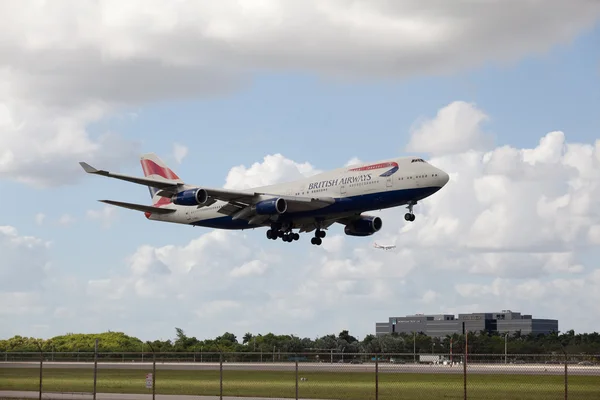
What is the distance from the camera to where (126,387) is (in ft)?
145

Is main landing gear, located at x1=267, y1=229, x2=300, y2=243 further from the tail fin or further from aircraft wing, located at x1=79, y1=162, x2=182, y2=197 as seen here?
the tail fin

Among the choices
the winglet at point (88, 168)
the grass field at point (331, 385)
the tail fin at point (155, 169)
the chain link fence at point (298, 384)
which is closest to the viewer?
the chain link fence at point (298, 384)

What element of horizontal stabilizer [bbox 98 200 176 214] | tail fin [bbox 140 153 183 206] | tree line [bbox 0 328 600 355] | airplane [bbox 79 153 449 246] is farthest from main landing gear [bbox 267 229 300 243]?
tree line [bbox 0 328 600 355]

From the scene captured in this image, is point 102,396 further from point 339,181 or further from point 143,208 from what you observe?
point 143,208

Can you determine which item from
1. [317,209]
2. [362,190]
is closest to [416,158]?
[362,190]

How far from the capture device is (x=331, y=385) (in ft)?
144

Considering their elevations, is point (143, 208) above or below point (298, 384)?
above

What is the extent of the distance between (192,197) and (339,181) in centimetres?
999

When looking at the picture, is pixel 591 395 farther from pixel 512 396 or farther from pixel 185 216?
pixel 185 216

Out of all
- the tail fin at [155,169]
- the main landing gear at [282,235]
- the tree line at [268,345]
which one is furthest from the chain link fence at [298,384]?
the tree line at [268,345]

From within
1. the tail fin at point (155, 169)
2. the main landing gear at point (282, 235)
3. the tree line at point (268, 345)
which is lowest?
the tree line at point (268, 345)

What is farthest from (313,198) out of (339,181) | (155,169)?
(155,169)

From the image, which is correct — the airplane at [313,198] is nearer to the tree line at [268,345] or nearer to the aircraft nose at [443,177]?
the aircraft nose at [443,177]

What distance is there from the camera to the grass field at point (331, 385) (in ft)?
124
